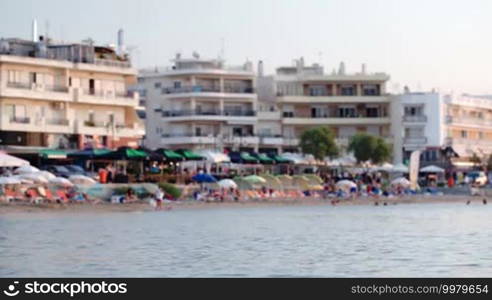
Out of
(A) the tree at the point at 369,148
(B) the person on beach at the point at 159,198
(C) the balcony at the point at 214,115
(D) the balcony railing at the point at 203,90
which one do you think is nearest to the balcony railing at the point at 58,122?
(B) the person on beach at the point at 159,198

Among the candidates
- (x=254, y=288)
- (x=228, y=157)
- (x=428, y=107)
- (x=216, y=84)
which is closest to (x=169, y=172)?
(x=228, y=157)

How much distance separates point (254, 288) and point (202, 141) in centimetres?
7988

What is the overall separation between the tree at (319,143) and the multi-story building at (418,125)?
12.7 metres

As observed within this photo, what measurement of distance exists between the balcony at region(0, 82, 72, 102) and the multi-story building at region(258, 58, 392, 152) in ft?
99.1

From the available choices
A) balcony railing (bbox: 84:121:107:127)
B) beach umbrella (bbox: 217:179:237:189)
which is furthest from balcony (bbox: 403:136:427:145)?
beach umbrella (bbox: 217:179:237:189)

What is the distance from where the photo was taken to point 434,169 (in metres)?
117

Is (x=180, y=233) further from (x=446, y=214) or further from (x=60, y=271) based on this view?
(x=446, y=214)

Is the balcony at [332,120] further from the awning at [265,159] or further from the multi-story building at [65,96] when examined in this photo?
the multi-story building at [65,96]

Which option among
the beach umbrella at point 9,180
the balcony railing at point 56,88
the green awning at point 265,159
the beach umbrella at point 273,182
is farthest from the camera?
the green awning at point 265,159

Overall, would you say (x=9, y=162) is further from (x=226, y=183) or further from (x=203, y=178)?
(x=226, y=183)

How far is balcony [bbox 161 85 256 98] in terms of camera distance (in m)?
116

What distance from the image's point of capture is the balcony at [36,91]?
90.2 m

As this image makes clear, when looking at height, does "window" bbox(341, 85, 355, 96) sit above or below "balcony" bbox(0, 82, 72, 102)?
above

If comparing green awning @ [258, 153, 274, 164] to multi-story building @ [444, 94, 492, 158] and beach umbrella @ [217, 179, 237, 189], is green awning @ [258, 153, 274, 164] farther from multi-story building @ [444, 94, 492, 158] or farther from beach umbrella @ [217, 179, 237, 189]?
multi-story building @ [444, 94, 492, 158]
